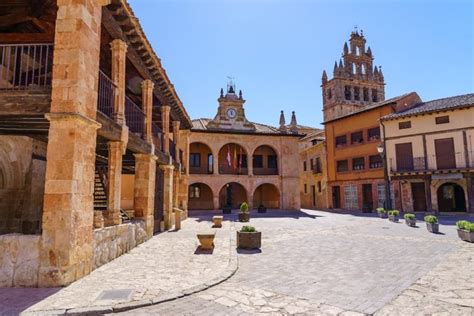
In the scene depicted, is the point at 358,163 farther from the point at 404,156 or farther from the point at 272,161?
the point at 272,161

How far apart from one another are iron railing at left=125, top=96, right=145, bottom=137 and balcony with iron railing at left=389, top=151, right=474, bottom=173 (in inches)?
898

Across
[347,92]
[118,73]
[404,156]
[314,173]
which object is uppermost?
[347,92]

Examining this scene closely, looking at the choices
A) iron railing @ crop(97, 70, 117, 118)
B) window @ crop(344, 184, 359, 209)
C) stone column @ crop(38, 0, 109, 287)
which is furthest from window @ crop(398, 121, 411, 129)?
stone column @ crop(38, 0, 109, 287)

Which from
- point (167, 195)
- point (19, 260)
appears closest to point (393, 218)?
point (167, 195)

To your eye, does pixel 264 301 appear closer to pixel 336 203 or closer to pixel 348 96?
pixel 336 203

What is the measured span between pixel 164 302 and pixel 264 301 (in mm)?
1596

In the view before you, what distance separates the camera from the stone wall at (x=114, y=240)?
725 centimetres

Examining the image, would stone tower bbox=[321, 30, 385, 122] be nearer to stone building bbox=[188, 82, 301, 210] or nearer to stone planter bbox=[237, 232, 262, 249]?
stone building bbox=[188, 82, 301, 210]

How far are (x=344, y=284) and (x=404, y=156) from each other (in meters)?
24.7

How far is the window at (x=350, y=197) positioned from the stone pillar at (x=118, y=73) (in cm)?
2749

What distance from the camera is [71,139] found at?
6.27 meters

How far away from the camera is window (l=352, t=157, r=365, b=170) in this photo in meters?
30.8

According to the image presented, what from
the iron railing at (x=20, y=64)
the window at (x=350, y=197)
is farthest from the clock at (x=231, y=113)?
the iron railing at (x=20, y=64)

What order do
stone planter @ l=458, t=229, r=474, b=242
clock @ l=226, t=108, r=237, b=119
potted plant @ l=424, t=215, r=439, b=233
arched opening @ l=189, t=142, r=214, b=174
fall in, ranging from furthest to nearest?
clock @ l=226, t=108, r=237, b=119 → arched opening @ l=189, t=142, r=214, b=174 → potted plant @ l=424, t=215, r=439, b=233 → stone planter @ l=458, t=229, r=474, b=242
